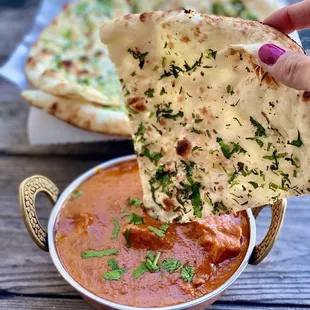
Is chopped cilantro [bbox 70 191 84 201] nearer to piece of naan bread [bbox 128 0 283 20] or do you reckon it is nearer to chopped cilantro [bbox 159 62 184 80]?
chopped cilantro [bbox 159 62 184 80]

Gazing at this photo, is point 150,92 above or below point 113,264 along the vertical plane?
above

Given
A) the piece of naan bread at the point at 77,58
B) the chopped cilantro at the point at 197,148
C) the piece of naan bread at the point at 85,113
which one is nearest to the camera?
the chopped cilantro at the point at 197,148

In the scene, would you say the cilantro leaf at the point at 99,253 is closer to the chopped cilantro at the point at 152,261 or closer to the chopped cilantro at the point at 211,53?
the chopped cilantro at the point at 152,261

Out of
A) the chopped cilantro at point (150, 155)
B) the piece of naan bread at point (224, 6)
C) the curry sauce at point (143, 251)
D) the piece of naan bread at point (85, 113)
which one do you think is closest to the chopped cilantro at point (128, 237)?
the curry sauce at point (143, 251)

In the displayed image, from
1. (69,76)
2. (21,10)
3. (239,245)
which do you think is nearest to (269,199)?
(239,245)

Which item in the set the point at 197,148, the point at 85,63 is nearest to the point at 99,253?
the point at 197,148

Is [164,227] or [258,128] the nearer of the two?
[258,128]

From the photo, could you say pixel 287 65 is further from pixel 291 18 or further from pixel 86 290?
pixel 86 290

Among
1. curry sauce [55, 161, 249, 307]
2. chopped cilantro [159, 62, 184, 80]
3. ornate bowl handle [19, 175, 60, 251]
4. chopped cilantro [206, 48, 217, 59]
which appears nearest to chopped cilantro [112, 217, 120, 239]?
curry sauce [55, 161, 249, 307]
